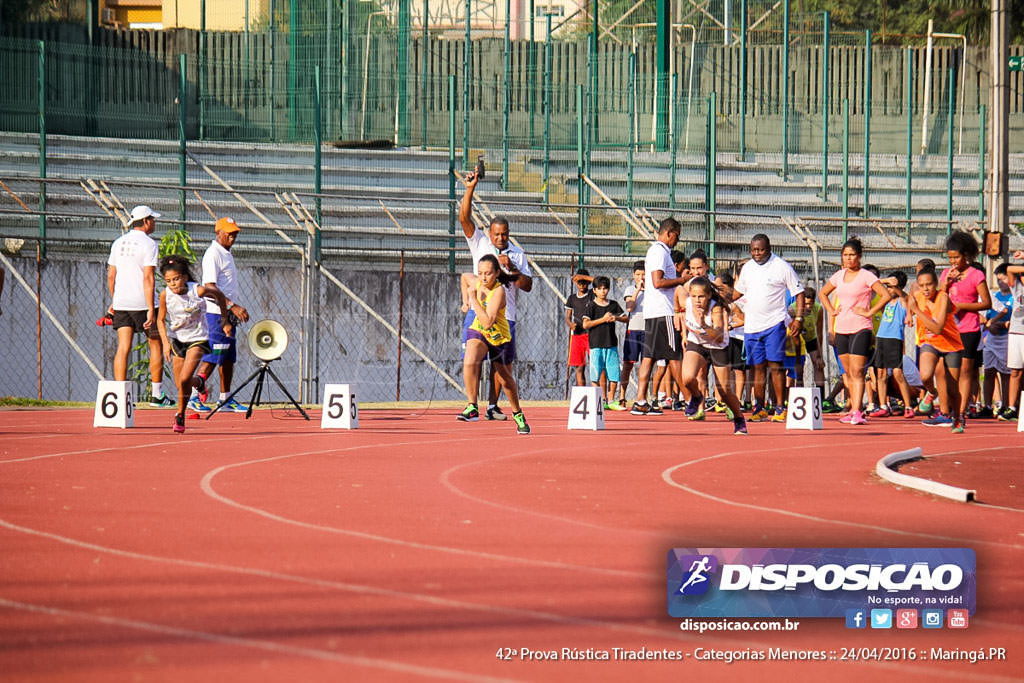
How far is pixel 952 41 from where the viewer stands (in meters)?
44.8

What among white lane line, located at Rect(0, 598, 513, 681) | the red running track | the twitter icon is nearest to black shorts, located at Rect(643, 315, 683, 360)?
the red running track

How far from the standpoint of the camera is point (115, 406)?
14531 millimetres

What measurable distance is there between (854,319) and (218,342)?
6.90 metres

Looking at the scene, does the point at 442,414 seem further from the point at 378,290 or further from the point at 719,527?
the point at 719,527

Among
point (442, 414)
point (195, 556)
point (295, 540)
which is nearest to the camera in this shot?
point (195, 556)

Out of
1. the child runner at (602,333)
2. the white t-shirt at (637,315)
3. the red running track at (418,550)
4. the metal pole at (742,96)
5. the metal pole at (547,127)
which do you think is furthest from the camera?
the metal pole at (742,96)

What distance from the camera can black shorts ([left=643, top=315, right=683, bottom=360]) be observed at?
1750cm

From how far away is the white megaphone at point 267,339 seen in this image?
15344mm

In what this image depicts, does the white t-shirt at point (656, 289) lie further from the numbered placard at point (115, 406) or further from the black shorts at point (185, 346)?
the numbered placard at point (115, 406)

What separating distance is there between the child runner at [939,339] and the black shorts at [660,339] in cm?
307

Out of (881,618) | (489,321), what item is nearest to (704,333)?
(489,321)

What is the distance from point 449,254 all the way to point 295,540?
1800cm

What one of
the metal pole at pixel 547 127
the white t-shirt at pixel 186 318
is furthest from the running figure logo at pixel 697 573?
the metal pole at pixel 547 127

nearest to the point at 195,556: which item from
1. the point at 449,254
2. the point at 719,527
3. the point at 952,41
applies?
the point at 719,527
